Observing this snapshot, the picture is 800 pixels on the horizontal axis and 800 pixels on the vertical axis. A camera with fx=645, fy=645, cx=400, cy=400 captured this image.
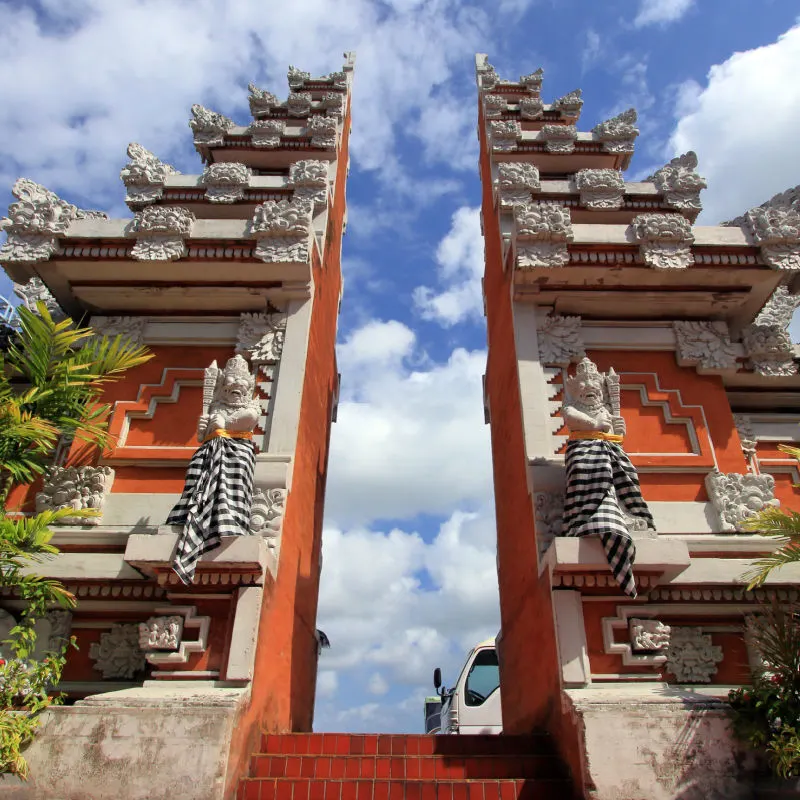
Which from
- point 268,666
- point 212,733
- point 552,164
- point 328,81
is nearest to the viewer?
point 212,733

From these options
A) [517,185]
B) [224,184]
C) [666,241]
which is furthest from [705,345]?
[224,184]

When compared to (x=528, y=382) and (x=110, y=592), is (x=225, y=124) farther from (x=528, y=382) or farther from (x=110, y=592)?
(x=110, y=592)

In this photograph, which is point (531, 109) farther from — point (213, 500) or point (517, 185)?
point (213, 500)

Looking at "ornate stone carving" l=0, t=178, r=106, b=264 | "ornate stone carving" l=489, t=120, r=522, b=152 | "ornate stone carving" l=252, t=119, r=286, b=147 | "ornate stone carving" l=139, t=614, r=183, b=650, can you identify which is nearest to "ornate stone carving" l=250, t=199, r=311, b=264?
"ornate stone carving" l=0, t=178, r=106, b=264

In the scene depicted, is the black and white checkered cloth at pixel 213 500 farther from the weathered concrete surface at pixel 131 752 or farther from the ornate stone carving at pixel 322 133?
the ornate stone carving at pixel 322 133

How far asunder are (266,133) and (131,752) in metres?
11.8

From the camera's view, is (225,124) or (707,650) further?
(225,124)

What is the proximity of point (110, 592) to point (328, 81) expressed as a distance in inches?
526

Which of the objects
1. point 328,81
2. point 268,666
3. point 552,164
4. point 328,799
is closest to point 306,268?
point 268,666

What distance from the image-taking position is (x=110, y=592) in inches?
257

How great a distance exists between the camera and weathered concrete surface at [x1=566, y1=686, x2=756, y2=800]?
483 centimetres

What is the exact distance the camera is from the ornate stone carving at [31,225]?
8281mm

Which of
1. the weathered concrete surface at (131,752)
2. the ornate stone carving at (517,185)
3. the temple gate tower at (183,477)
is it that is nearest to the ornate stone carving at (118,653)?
the temple gate tower at (183,477)

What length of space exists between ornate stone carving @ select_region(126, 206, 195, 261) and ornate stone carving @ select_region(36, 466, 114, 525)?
112 inches
